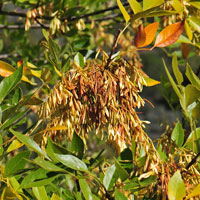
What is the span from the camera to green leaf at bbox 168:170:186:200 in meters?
0.46

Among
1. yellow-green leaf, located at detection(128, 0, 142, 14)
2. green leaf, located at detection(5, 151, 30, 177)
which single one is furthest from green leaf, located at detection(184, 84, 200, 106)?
green leaf, located at detection(5, 151, 30, 177)

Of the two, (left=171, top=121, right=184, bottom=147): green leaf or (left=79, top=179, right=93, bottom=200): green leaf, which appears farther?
(left=171, top=121, right=184, bottom=147): green leaf

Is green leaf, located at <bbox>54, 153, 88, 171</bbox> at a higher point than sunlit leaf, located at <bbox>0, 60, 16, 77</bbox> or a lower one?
lower

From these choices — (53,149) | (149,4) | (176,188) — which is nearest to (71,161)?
(53,149)

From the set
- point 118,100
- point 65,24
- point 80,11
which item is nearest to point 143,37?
point 118,100

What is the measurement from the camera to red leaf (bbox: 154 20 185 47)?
22.3 inches

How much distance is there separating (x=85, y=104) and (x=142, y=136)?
0.33ft

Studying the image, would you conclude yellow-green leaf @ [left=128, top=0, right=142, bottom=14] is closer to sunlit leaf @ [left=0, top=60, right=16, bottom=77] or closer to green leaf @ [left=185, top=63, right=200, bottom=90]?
green leaf @ [left=185, top=63, right=200, bottom=90]

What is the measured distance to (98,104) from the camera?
0.55m

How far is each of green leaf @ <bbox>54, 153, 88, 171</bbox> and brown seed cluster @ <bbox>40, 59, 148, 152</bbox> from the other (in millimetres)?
63

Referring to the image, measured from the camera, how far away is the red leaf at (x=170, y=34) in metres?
0.57

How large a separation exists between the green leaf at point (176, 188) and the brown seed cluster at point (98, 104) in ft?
0.38

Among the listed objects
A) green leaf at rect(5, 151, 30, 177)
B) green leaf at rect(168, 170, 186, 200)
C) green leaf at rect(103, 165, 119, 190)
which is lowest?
green leaf at rect(103, 165, 119, 190)

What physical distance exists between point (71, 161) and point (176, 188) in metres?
0.14
